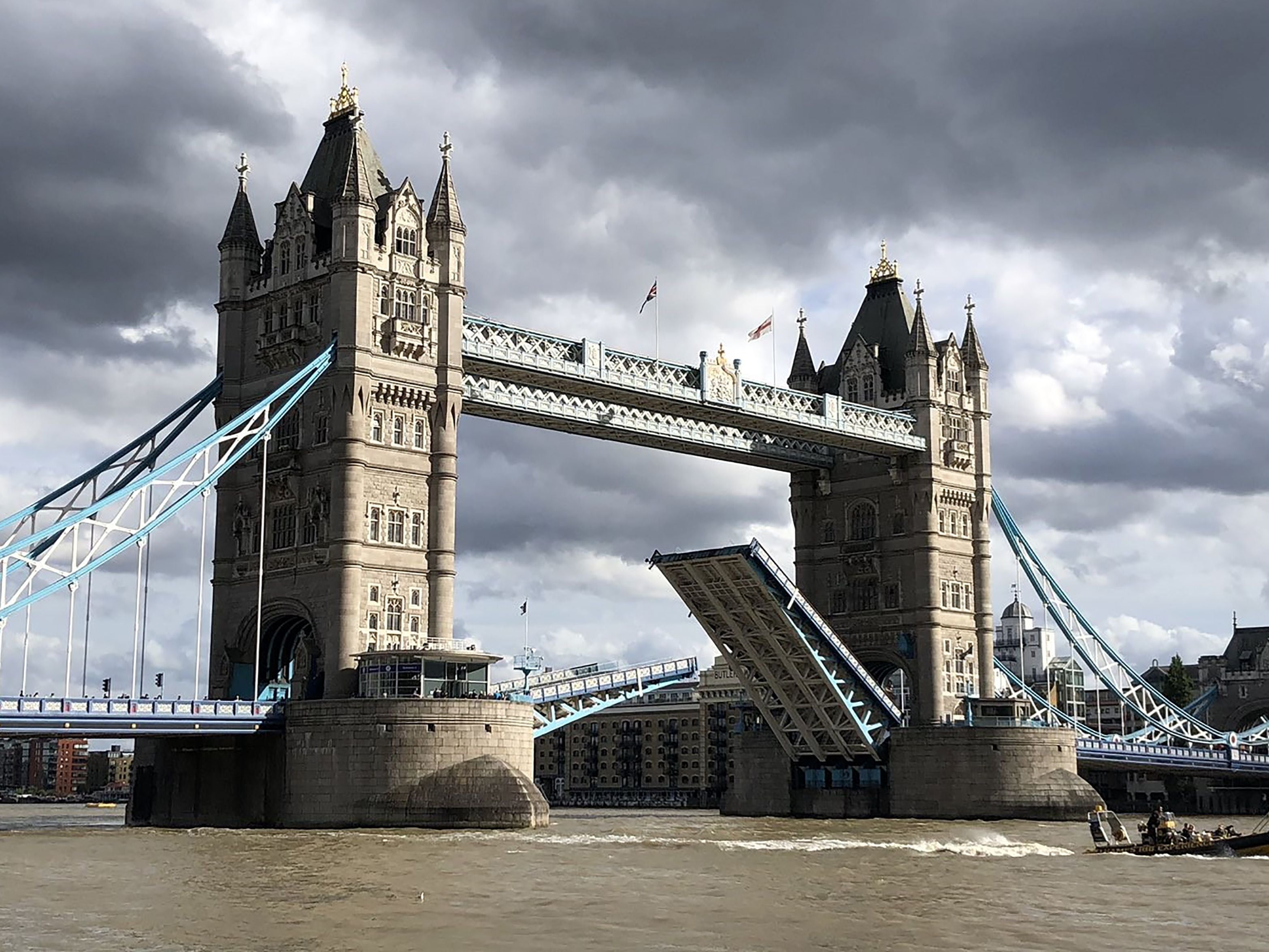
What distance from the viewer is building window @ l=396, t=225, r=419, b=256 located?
2751 inches

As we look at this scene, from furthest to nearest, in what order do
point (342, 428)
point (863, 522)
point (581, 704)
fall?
point (863, 522), point (581, 704), point (342, 428)

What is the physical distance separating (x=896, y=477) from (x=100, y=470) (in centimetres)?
4235

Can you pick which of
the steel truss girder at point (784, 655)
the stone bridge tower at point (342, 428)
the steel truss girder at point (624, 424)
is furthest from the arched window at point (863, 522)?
the stone bridge tower at point (342, 428)

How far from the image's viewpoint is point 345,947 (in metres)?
28.5

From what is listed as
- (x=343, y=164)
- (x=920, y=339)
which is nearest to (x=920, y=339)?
(x=920, y=339)

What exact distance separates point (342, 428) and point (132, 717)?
548 inches

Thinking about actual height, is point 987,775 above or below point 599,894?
above

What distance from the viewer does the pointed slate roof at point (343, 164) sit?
229 feet

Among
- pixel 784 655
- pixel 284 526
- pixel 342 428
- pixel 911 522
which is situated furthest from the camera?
Result: pixel 911 522

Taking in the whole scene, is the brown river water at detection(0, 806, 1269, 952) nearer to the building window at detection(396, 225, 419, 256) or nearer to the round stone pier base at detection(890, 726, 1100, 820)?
the round stone pier base at detection(890, 726, 1100, 820)

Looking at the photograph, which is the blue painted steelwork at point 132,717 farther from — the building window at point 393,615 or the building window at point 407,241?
the building window at point 407,241

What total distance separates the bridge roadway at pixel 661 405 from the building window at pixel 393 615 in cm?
937

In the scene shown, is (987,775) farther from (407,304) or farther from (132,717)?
(132,717)

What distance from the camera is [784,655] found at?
7850cm
